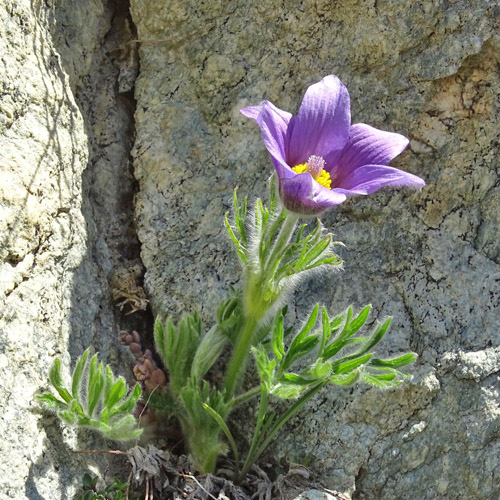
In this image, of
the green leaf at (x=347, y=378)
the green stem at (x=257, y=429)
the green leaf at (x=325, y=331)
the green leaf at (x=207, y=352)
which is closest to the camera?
the green leaf at (x=347, y=378)

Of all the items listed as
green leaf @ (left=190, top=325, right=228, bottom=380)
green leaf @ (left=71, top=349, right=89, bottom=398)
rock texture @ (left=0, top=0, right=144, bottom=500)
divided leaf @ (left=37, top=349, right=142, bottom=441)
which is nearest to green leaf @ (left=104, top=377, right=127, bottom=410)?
divided leaf @ (left=37, top=349, right=142, bottom=441)

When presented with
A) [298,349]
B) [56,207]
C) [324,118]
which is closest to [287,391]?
[298,349]

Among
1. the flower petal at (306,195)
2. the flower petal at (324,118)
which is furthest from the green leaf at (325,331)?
the flower petal at (324,118)

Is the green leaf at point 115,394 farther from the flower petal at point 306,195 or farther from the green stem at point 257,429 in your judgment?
the flower petal at point 306,195

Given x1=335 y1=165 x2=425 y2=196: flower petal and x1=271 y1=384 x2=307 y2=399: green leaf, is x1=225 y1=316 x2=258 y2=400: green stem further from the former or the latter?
x1=335 y1=165 x2=425 y2=196: flower petal

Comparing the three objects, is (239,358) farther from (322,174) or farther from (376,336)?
(322,174)

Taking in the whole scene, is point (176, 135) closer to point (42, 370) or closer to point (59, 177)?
point (59, 177)
